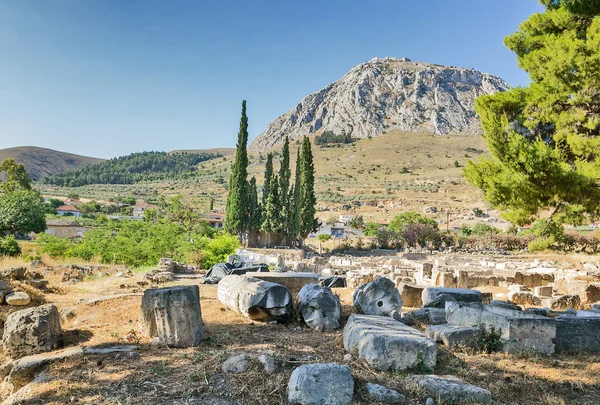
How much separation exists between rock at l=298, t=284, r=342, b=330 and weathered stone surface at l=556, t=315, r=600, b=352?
3419 millimetres

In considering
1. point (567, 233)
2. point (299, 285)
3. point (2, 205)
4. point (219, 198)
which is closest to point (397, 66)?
point (219, 198)

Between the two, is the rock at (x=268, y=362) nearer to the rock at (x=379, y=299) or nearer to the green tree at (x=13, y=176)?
the rock at (x=379, y=299)

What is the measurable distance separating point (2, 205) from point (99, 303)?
3330 centimetres

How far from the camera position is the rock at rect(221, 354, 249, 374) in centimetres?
451

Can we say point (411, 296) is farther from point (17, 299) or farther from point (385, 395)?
point (17, 299)

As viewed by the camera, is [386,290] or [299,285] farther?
[299,285]

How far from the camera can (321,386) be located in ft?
13.0

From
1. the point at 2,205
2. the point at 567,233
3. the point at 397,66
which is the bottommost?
the point at 567,233

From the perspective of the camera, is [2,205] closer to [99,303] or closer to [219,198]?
[99,303]

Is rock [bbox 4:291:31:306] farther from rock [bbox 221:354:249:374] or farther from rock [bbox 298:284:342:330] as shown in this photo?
rock [bbox 221:354:249:374]

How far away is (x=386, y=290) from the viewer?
24.8 feet

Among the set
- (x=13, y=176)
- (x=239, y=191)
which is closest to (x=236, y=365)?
(x=239, y=191)

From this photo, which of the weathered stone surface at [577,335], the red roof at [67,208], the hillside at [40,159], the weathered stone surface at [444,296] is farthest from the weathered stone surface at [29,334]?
the hillside at [40,159]

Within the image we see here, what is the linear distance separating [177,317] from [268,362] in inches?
68.5
